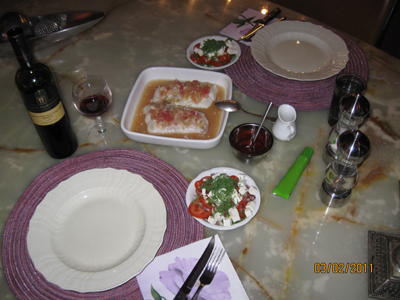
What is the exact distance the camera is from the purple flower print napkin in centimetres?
97

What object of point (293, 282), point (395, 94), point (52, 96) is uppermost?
point (52, 96)

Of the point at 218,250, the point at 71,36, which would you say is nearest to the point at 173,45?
the point at 71,36

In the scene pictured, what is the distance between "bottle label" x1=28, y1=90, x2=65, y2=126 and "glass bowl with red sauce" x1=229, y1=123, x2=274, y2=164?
0.69 meters

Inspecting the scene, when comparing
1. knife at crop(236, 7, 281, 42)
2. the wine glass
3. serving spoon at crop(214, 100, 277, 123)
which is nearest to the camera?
the wine glass

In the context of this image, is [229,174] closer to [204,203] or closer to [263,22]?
[204,203]

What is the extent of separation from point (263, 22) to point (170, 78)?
0.72 meters

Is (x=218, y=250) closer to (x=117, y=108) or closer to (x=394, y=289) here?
(x=394, y=289)

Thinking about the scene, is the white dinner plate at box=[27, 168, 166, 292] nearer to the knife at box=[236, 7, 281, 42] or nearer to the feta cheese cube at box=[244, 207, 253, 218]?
the feta cheese cube at box=[244, 207, 253, 218]

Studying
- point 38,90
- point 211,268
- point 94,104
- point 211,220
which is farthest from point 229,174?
point 38,90

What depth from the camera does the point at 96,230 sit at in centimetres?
111

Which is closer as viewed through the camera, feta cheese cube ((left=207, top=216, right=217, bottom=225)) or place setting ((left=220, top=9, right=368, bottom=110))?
feta cheese cube ((left=207, top=216, right=217, bottom=225))

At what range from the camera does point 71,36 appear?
1955mm

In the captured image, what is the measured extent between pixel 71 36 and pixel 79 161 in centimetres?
105
